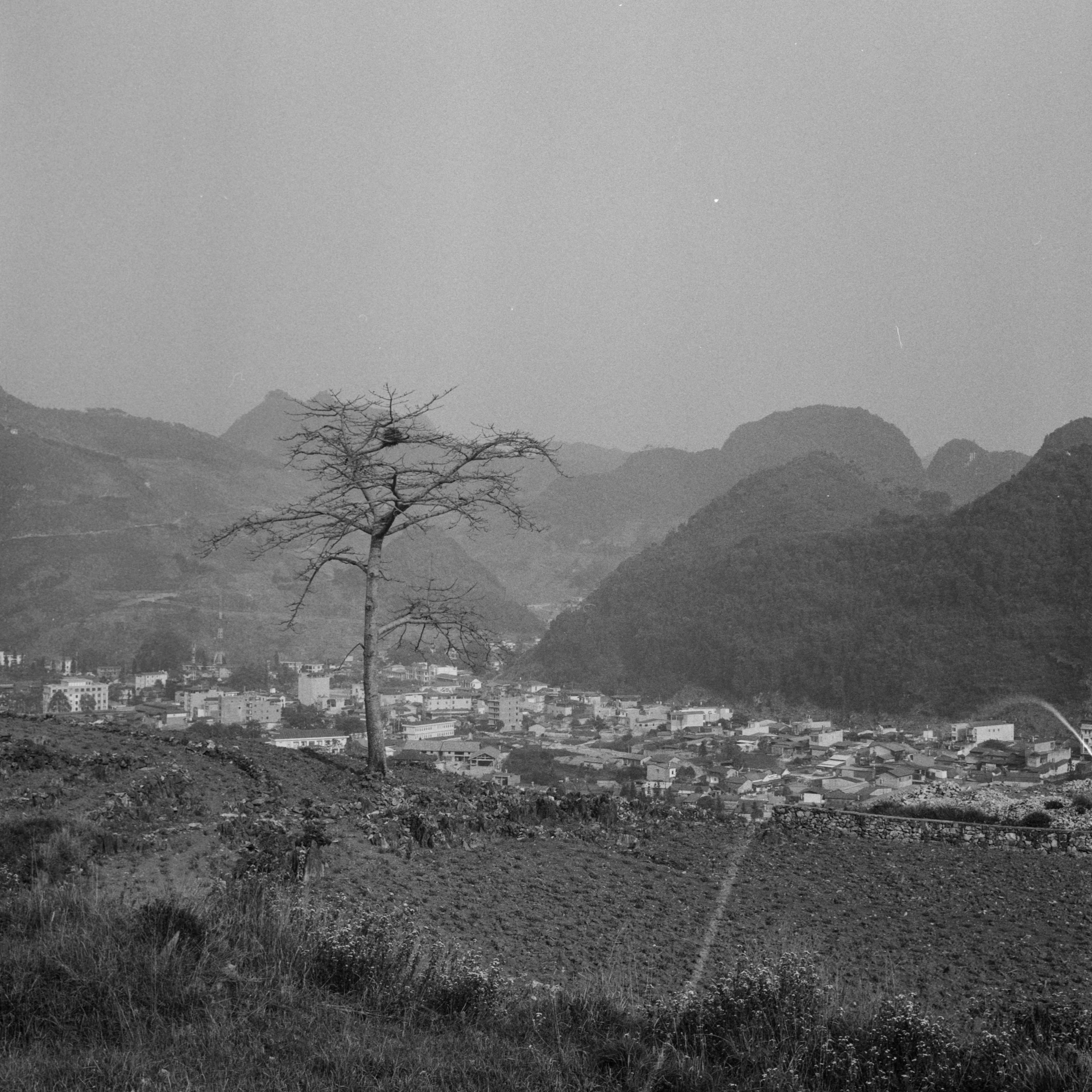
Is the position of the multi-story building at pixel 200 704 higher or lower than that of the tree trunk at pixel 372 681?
lower

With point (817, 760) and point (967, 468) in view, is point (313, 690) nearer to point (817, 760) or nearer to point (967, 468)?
point (817, 760)

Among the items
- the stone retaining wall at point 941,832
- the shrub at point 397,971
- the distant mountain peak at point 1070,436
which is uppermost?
the distant mountain peak at point 1070,436

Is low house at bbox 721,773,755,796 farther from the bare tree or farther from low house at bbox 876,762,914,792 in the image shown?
the bare tree

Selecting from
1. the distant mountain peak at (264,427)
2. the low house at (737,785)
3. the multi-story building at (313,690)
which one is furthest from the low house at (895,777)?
the distant mountain peak at (264,427)

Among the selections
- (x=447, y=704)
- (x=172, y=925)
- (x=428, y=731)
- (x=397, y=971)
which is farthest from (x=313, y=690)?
(x=397, y=971)

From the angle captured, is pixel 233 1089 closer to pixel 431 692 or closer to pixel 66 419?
pixel 431 692

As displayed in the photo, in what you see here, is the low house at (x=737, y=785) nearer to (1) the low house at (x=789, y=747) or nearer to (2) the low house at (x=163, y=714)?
(1) the low house at (x=789, y=747)

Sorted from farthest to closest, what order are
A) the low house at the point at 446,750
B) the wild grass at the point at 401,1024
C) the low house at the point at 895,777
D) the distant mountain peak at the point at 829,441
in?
1. the distant mountain peak at the point at 829,441
2. the low house at the point at 446,750
3. the low house at the point at 895,777
4. the wild grass at the point at 401,1024
